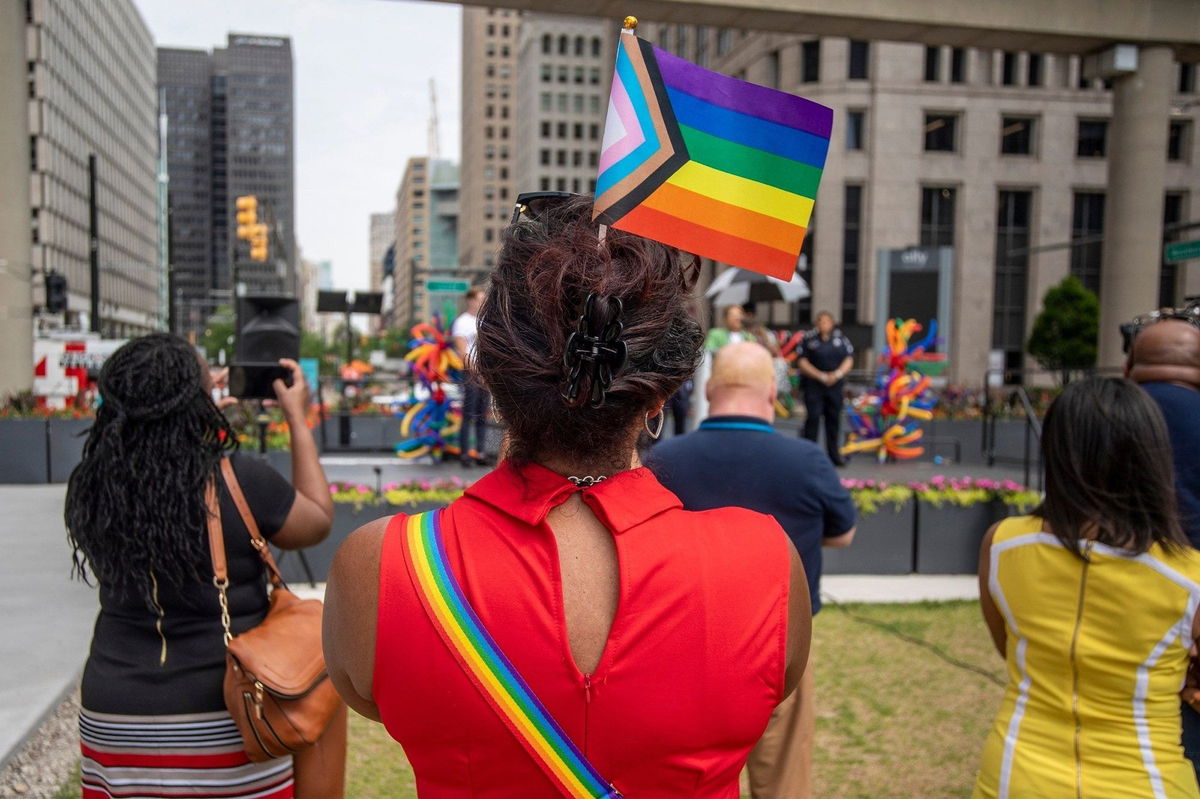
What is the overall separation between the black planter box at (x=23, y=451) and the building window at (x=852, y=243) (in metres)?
40.2

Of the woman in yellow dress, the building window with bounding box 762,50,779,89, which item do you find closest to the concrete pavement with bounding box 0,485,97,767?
the woman in yellow dress

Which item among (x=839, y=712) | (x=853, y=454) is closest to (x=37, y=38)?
(x=853, y=454)

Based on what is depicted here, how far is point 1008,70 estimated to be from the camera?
4756 cm

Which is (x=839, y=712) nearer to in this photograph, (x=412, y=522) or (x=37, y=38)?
(x=412, y=522)

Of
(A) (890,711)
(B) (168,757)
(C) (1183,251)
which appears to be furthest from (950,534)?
(B) (168,757)

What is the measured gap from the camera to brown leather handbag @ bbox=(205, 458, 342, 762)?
2295 millimetres

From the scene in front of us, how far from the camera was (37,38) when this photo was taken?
6950cm

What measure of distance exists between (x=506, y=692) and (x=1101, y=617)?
5.66 ft

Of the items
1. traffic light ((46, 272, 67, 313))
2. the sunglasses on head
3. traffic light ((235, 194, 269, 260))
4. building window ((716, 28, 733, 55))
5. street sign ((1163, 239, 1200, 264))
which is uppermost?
building window ((716, 28, 733, 55))

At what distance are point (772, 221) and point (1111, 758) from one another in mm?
1703

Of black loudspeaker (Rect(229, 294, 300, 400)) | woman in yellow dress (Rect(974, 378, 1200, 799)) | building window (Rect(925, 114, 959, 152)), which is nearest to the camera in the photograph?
woman in yellow dress (Rect(974, 378, 1200, 799))

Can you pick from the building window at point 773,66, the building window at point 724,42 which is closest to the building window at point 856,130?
the building window at point 773,66

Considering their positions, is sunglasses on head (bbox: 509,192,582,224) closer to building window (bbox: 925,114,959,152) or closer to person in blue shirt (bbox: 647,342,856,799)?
person in blue shirt (bbox: 647,342,856,799)

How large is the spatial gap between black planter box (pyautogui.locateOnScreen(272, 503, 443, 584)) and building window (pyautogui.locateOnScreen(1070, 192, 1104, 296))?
49.6 m
